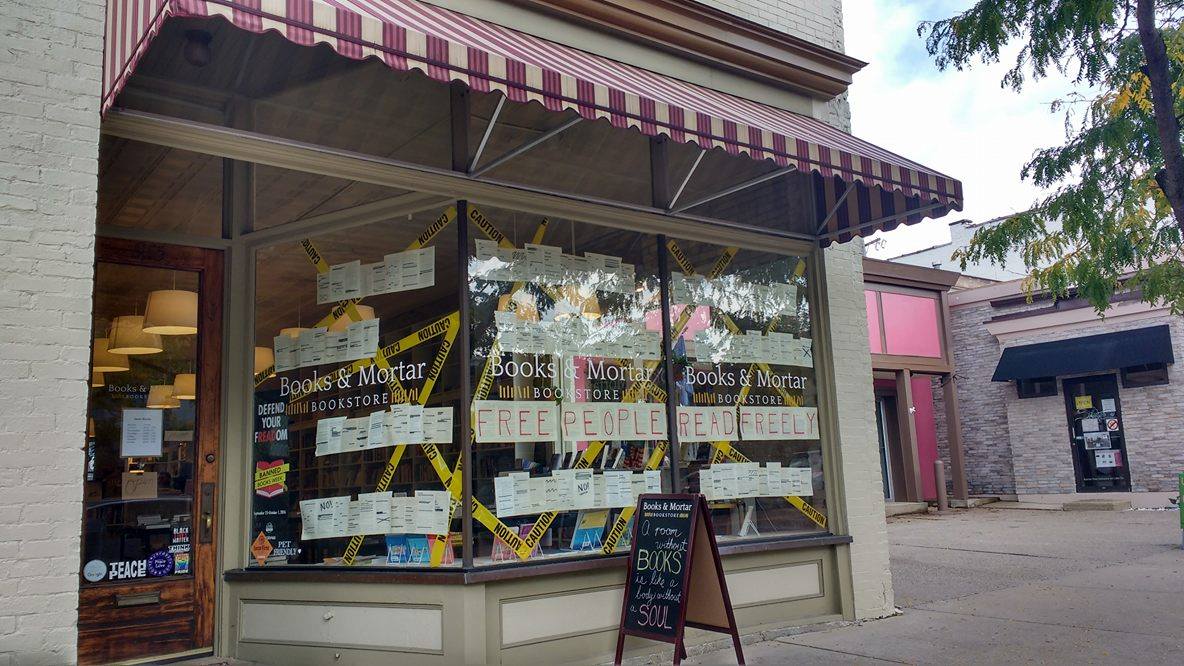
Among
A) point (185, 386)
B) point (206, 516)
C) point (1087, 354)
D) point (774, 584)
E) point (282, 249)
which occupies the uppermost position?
point (1087, 354)

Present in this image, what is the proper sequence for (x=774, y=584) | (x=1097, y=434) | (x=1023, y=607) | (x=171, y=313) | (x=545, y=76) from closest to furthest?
(x=545, y=76) < (x=171, y=313) < (x=774, y=584) < (x=1023, y=607) < (x=1097, y=434)

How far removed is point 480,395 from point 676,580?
67.3 inches

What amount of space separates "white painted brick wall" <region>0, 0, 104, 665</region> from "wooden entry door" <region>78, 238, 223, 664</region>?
64.7 inches

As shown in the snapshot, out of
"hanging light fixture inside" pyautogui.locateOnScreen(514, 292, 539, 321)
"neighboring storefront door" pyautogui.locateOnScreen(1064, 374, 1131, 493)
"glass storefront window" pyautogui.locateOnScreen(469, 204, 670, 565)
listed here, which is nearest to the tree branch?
"glass storefront window" pyautogui.locateOnScreen(469, 204, 670, 565)

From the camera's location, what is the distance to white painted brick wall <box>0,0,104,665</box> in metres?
4.00

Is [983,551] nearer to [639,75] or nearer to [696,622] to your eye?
[696,622]

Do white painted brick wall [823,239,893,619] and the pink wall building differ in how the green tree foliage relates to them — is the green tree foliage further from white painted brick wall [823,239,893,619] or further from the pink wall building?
the pink wall building

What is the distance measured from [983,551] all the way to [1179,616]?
4.45 meters

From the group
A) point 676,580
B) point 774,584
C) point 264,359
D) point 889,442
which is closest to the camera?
point 676,580

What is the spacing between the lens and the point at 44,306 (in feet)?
13.8

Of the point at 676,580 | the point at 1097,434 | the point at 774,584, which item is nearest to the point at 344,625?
the point at 676,580

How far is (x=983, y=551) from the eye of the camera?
11203mm

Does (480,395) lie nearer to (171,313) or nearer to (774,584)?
(171,313)

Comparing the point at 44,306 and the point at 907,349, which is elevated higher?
the point at 907,349
